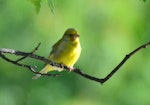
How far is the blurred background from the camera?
10.1 metres

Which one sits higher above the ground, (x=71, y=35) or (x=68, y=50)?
(x=71, y=35)

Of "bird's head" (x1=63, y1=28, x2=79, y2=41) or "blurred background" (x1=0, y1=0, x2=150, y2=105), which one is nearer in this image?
"bird's head" (x1=63, y1=28, x2=79, y2=41)

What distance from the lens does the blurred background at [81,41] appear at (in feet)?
33.2

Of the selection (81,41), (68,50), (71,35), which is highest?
(71,35)

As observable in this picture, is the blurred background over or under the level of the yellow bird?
under

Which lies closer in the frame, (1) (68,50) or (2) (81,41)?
(1) (68,50)

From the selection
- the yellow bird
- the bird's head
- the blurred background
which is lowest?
the blurred background

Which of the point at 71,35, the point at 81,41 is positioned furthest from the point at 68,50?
the point at 81,41

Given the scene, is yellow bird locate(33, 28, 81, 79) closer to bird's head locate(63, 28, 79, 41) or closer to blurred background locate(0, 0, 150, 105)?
bird's head locate(63, 28, 79, 41)

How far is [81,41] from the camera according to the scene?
10.3 metres

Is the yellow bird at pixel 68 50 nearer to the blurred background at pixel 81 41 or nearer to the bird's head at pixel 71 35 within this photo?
the bird's head at pixel 71 35

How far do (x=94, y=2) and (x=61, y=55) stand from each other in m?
5.24

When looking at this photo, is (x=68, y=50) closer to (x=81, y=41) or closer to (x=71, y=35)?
(x=71, y=35)

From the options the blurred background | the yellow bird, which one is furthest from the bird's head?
the blurred background
